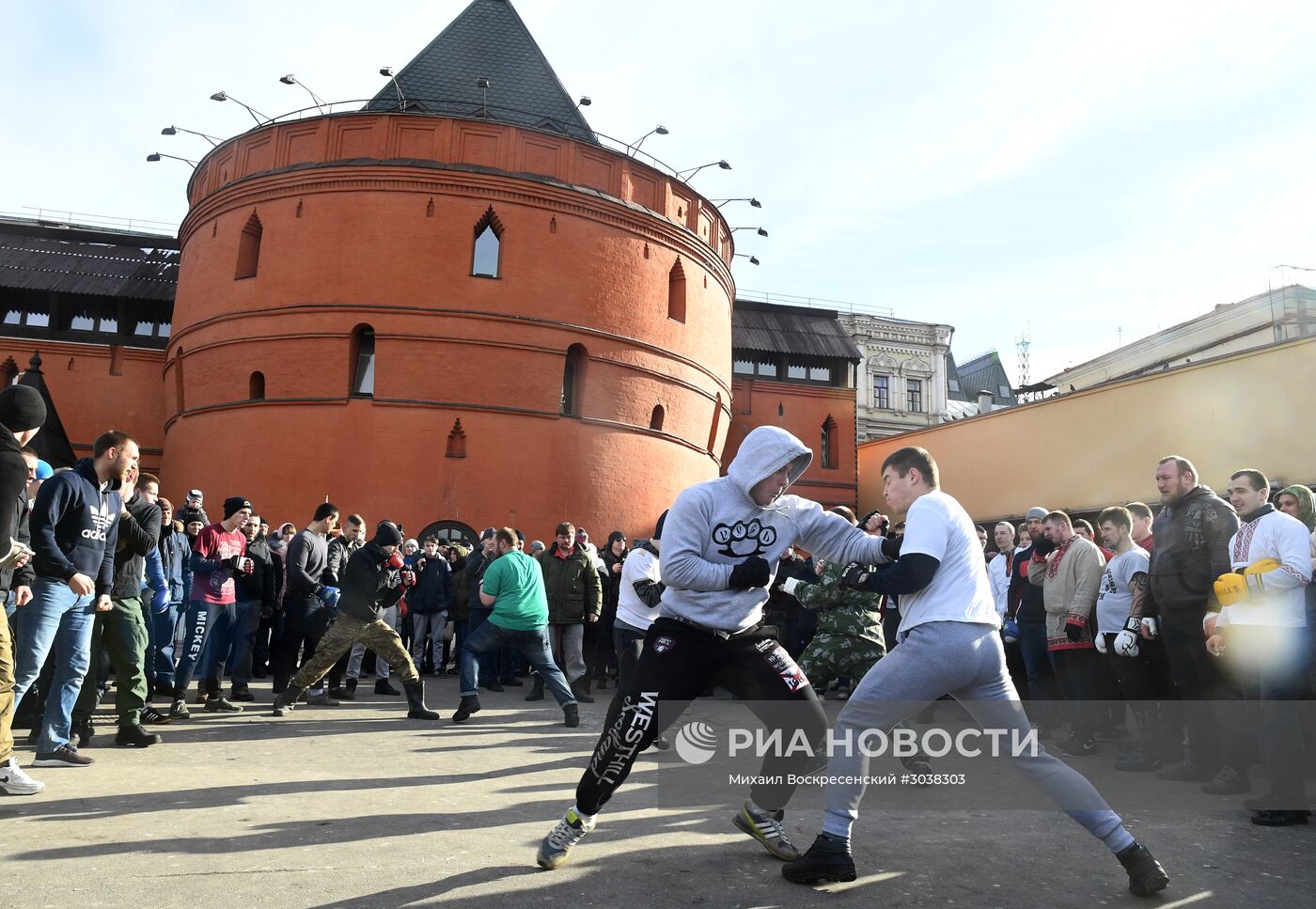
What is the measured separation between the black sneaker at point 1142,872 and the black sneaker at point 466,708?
598 centimetres

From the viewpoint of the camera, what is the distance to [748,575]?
4.00 meters

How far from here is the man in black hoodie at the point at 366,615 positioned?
26.9ft

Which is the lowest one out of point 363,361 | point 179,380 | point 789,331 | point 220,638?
point 220,638

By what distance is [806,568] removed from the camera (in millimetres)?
9641

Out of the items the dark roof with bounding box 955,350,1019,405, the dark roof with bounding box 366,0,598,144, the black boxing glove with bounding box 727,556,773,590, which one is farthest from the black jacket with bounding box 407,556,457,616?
the dark roof with bounding box 955,350,1019,405

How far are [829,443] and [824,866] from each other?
33.3 meters

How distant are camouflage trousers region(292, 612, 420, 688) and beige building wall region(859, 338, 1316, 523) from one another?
19.5m

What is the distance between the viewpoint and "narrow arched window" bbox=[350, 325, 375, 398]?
2272 centimetres

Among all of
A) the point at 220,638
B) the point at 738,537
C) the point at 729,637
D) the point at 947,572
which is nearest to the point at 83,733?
the point at 220,638

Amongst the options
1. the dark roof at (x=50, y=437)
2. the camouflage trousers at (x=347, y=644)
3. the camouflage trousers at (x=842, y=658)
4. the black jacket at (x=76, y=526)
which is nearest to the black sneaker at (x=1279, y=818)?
the camouflage trousers at (x=842, y=658)

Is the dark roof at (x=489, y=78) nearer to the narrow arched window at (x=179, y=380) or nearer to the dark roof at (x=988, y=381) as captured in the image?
the narrow arched window at (x=179, y=380)

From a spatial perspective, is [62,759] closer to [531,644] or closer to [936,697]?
[531,644]

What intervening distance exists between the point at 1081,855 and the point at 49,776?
5.60 metres

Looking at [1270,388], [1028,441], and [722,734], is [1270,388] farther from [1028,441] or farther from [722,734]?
[722,734]
